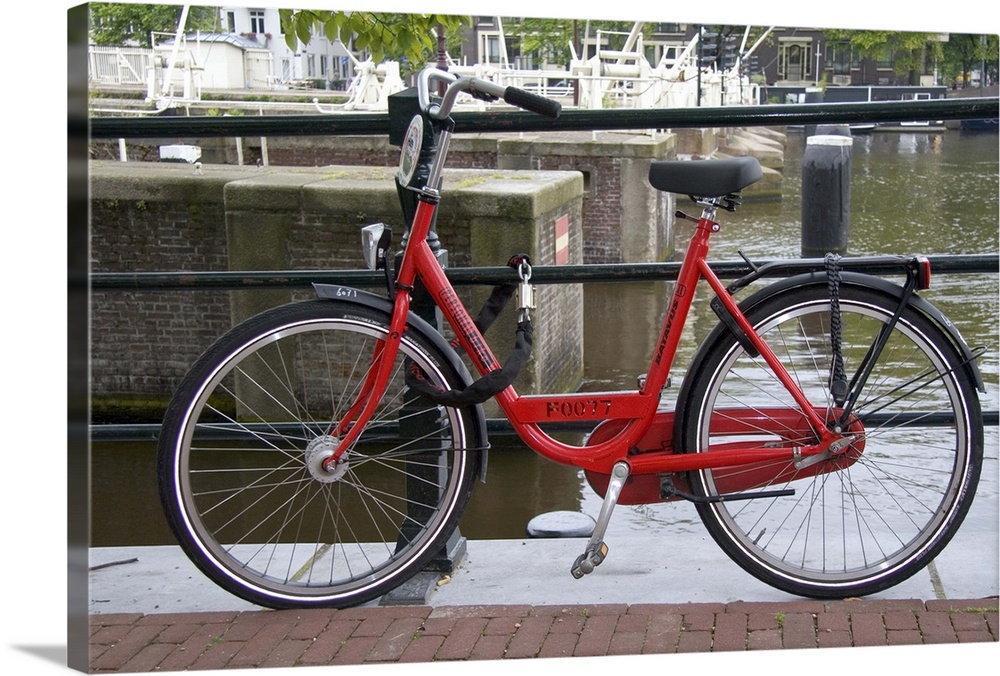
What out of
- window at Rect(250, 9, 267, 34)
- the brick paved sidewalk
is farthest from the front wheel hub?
window at Rect(250, 9, 267, 34)

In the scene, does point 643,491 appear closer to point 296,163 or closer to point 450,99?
point 450,99

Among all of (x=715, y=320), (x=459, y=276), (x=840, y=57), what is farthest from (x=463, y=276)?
(x=715, y=320)

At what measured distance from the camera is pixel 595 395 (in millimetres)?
2695

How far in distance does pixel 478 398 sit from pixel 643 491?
473 mm

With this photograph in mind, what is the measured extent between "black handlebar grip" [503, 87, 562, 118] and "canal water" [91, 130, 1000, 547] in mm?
1036

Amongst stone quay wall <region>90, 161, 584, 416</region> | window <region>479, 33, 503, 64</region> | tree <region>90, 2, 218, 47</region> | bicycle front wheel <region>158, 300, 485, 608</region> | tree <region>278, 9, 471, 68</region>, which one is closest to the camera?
bicycle front wheel <region>158, 300, 485, 608</region>

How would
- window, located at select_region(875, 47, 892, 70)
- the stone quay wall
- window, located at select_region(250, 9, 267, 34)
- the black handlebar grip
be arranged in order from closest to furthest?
the black handlebar grip → window, located at select_region(875, 47, 892, 70) → window, located at select_region(250, 9, 267, 34) → the stone quay wall

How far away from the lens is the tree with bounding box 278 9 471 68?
362cm

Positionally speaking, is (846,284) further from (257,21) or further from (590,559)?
(257,21)

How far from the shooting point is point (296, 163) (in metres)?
16.5

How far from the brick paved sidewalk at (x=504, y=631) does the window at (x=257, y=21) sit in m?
2.27

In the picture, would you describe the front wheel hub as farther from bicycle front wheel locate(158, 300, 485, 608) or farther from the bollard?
the bollard

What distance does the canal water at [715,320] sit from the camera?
23.1 ft

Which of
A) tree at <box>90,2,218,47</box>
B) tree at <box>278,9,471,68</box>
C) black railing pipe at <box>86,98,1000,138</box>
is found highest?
tree at <box>90,2,218,47</box>
